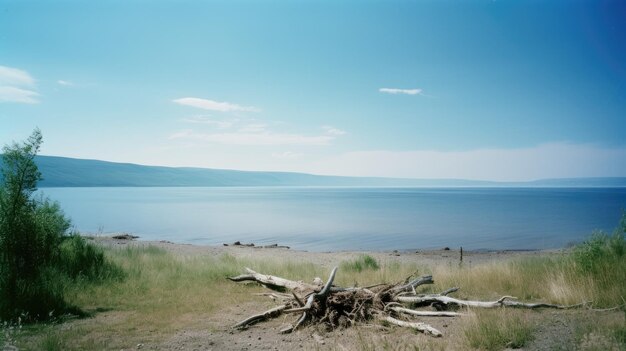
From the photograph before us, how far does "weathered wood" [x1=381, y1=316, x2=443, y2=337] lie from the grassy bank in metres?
0.25

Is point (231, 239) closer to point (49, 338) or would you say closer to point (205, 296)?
point (205, 296)

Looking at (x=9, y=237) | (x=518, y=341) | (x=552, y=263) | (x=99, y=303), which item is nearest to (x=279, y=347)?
(x=518, y=341)

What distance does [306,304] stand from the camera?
25.8ft

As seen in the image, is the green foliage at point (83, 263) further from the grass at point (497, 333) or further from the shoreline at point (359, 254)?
the grass at point (497, 333)

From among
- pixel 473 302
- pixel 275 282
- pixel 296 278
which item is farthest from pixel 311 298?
pixel 296 278

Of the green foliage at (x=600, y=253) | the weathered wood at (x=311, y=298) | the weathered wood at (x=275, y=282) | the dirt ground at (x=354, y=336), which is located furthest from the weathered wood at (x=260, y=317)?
the green foliage at (x=600, y=253)

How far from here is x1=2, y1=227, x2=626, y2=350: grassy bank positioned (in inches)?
233

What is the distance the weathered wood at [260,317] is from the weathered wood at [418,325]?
2.32m

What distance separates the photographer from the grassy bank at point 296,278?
5.92 m

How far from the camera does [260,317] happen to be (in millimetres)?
8055

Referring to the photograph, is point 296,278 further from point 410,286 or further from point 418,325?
point 418,325

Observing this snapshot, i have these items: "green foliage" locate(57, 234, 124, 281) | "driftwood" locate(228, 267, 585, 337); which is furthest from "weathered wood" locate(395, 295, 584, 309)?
"green foliage" locate(57, 234, 124, 281)

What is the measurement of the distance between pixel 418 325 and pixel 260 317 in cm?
327

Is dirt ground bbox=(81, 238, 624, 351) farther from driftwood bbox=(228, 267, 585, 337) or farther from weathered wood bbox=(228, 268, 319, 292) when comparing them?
weathered wood bbox=(228, 268, 319, 292)
